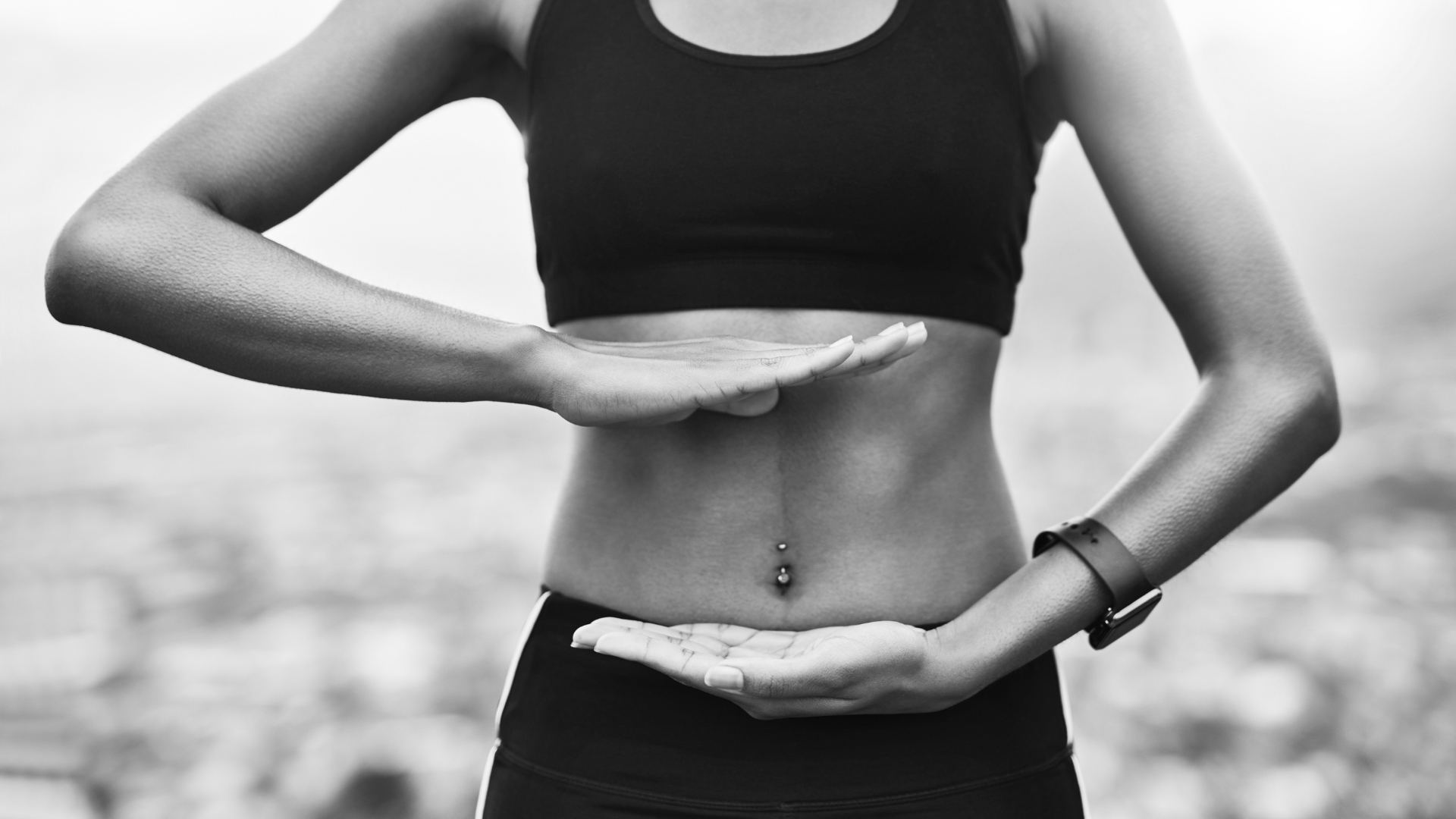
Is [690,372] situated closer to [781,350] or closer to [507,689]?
[781,350]

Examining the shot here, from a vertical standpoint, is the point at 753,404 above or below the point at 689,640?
above

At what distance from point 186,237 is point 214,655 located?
2.40m

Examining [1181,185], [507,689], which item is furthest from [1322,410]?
[507,689]

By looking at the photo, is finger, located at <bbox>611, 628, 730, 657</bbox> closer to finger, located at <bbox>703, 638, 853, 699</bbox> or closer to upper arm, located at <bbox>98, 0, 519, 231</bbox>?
finger, located at <bbox>703, 638, 853, 699</bbox>

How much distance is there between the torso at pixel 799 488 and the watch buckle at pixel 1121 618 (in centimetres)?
11

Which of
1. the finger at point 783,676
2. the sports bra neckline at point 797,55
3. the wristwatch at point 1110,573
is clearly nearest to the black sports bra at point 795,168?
the sports bra neckline at point 797,55

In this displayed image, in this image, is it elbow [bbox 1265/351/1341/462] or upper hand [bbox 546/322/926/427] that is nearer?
upper hand [bbox 546/322/926/427]

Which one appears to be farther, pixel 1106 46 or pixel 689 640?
pixel 1106 46

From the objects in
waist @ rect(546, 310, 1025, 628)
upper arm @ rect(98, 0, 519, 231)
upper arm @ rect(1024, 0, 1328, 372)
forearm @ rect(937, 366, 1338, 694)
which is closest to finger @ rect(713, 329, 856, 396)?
waist @ rect(546, 310, 1025, 628)

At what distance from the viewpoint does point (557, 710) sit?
106 centimetres

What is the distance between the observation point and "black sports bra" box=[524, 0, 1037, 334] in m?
1.05

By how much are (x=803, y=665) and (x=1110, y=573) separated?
32cm

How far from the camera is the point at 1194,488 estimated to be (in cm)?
107

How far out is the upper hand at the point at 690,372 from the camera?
0.91 metres
